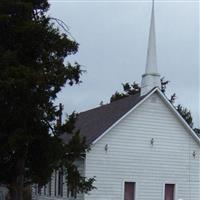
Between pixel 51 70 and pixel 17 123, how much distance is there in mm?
2052

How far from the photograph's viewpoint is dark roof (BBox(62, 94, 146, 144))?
28506mm

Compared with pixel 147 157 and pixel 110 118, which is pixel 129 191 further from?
pixel 110 118

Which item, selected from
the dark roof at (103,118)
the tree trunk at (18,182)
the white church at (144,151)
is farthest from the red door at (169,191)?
the tree trunk at (18,182)

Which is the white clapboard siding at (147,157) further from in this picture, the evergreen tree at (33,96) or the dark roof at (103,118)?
the evergreen tree at (33,96)

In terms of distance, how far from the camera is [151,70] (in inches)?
1218

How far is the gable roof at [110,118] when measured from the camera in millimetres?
28250

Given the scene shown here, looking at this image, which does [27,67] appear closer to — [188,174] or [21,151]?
[21,151]

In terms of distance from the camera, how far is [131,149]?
95.3 feet

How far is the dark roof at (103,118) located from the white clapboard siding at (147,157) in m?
0.42

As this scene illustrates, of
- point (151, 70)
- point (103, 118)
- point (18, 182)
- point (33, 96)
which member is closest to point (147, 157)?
point (103, 118)

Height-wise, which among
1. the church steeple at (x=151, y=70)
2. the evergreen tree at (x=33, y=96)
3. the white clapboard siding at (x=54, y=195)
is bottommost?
the white clapboard siding at (x=54, y=195)

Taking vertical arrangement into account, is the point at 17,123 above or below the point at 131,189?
above

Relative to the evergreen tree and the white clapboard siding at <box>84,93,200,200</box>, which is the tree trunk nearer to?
the evergreen tree

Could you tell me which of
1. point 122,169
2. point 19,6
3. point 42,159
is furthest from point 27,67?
point 122,169
